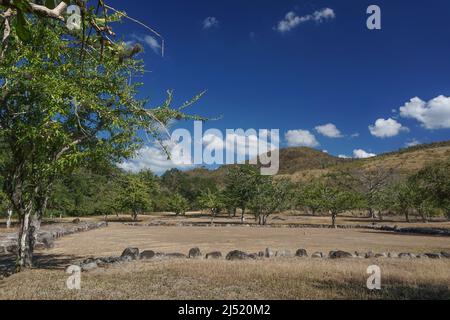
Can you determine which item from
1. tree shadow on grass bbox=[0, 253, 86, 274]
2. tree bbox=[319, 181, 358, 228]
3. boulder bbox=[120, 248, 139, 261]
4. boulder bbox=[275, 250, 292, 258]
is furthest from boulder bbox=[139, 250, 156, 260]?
tree bbox=[319, 181, 358, 228]

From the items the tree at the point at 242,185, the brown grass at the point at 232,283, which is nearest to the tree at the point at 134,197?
the tree at the point at 242,185

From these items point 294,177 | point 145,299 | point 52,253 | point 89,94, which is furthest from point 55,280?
point 294,177

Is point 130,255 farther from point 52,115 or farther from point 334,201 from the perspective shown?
point 334,201

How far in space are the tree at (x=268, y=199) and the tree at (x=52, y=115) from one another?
53.9 metres

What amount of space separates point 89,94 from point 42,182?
225 inches

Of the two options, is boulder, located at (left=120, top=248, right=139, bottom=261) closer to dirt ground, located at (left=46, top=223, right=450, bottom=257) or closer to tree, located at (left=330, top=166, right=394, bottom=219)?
dirt ground, located at (left=46, top=223, right=450, bottom=257)

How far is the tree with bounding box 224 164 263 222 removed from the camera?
250 feet

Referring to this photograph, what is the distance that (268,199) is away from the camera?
7088cm

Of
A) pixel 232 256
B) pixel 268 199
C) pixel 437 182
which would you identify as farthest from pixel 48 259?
pixel 268 199

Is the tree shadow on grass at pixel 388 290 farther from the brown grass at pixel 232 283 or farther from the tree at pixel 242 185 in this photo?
the tree at pixel 242 185
